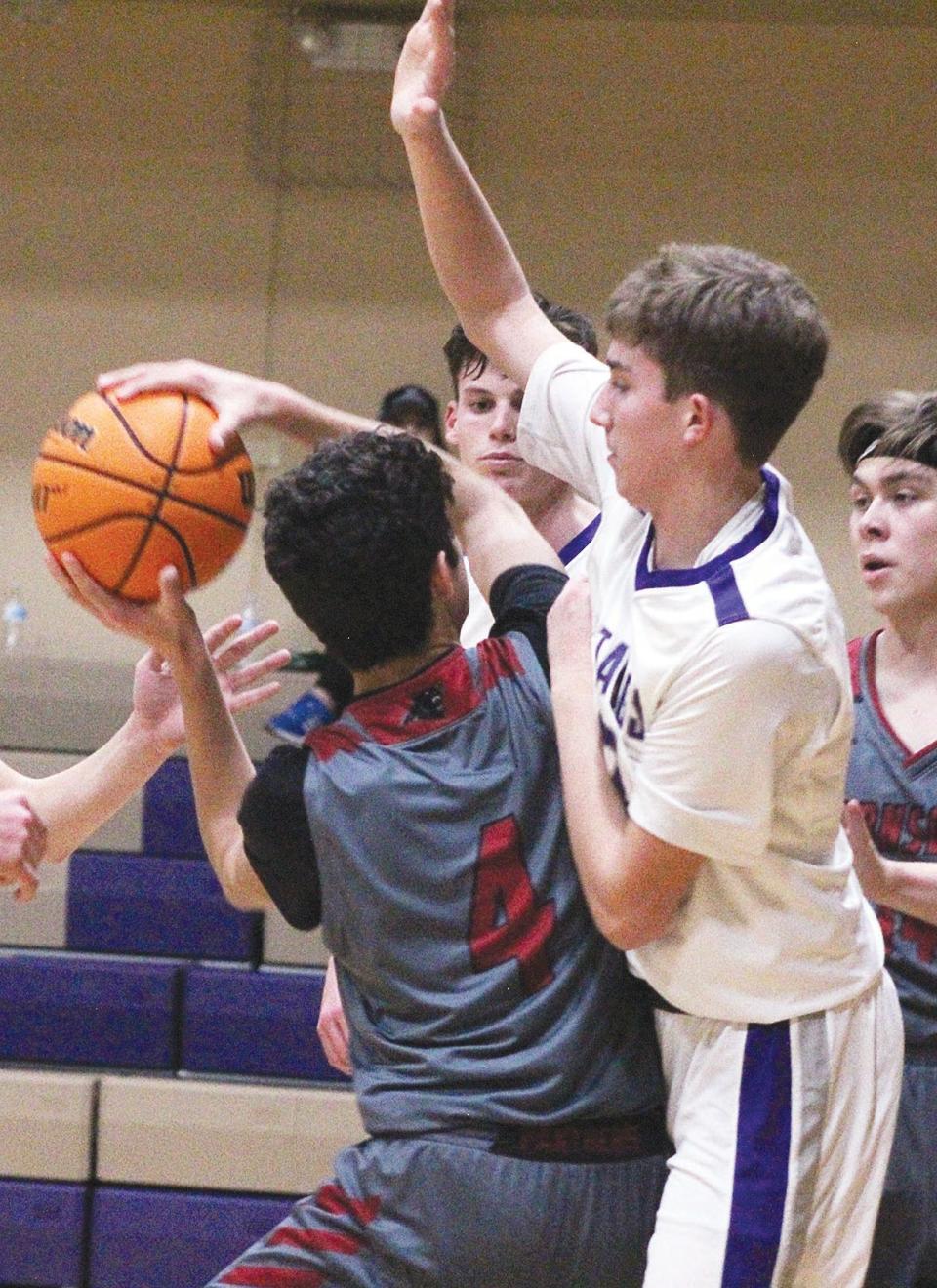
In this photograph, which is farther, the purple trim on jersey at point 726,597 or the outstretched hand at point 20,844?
the outstretched hand at point 20,844

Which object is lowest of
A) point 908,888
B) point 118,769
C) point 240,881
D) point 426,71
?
point 118,769

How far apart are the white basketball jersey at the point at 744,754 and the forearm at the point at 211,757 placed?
49 cm

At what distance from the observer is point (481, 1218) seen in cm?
194

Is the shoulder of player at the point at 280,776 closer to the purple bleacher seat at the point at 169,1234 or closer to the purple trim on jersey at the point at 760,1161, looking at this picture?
the purple trim on jersey at the point at 760,1161

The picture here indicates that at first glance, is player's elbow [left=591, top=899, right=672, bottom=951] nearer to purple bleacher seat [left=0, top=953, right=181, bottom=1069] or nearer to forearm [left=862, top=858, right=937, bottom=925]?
forearm [left=862, top=858, right=937, bottom=925]

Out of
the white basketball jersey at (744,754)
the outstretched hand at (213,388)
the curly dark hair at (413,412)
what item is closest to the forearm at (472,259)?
the outstretched hand at (213,388)

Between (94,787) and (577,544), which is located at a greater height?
(577,544)

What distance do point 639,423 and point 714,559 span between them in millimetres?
189

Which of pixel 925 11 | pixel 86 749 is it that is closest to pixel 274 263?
pixel 86 749

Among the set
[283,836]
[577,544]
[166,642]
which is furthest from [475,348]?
[283,836]

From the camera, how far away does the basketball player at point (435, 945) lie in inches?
77.1

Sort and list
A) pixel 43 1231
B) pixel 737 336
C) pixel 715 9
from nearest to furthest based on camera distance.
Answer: pixel 737 336 → pixel 43 1231 → pixel 715 9

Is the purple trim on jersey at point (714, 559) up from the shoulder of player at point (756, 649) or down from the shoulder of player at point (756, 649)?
up

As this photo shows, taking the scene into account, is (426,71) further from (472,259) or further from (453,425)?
(453,425)
